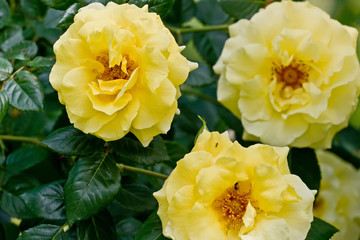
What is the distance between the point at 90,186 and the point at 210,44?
0.64 m

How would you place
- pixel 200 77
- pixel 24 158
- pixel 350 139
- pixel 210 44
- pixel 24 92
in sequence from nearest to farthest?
pixel 24 92, pixel 24 158, pixel 200 77, pixel 210 44, pixel 350 139

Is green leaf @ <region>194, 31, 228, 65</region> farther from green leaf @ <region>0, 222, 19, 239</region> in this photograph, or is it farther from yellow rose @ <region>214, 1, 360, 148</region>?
green leaf @ <region>0, 222, 19, 239</region>

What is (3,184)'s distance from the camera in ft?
3.54

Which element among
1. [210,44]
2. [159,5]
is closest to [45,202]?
[159,5]

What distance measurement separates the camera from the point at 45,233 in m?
0.85

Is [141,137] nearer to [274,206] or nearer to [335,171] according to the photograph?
[274,206]

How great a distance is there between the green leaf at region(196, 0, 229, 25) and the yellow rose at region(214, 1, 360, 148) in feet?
1.06

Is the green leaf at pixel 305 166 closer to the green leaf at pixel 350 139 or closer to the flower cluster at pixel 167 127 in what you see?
the flower cluster at pixel 167 127

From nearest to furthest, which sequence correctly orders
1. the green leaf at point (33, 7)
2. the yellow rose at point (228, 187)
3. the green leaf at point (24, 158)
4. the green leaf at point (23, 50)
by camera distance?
the yellow rose at point (228, 187)
the green leaf at point (23, 50)
the green leaf at point (24, 158)
the green leaf at point (33, 7)

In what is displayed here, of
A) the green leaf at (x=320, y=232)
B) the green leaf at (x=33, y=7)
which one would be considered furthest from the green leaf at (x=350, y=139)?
the green leaf at (x=33, y=7)

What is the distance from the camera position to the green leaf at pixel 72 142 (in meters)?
0.84

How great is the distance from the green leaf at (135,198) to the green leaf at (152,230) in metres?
0.10

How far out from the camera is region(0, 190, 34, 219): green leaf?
100cm

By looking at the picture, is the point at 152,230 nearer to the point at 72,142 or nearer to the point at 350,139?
the point at 72,142
